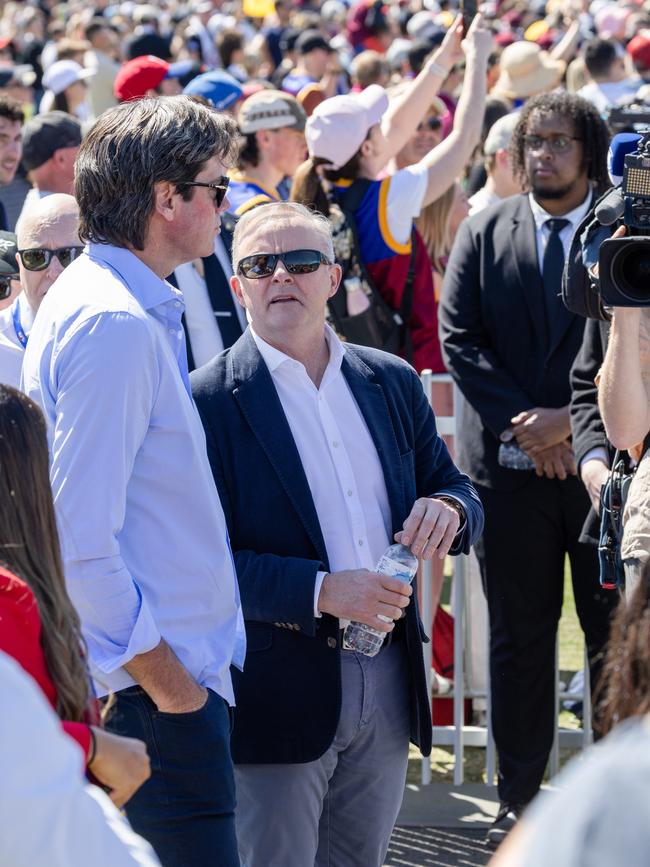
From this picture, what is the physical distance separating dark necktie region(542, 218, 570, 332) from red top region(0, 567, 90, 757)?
9.68 ft

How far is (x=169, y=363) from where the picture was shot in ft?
8.68

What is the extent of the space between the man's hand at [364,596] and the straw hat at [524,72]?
6981 millimetres

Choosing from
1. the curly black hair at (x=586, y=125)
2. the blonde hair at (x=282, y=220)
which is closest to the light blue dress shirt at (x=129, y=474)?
the blonde hair at (x=282, y=220)

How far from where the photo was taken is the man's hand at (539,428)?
176 inches

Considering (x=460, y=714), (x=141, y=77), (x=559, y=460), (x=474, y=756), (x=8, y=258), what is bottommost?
(x=474, y=756)

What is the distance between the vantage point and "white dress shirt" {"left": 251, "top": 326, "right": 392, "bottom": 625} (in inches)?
126

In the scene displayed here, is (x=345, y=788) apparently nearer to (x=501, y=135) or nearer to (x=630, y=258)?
(x=630, y=258)

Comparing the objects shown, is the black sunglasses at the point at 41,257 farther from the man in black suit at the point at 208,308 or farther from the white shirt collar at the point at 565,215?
the white shirt collar at the point at 565,215

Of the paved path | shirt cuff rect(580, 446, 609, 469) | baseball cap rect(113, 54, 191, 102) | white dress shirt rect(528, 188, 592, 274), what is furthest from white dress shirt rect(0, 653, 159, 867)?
baseball cap rect(113, 54, 191, 102)

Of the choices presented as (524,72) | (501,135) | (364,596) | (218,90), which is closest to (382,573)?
(364,596)

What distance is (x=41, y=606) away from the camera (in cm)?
203

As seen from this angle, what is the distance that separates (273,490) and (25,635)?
1284 mm

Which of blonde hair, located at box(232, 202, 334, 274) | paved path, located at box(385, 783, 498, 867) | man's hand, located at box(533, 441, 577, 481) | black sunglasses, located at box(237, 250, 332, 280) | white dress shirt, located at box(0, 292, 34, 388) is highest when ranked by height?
blonde hair, located at box(232, 202, 334, 274)

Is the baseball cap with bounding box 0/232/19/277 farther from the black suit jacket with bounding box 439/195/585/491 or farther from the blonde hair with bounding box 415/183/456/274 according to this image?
the blonde hair with bounding box 415/183/456/274
